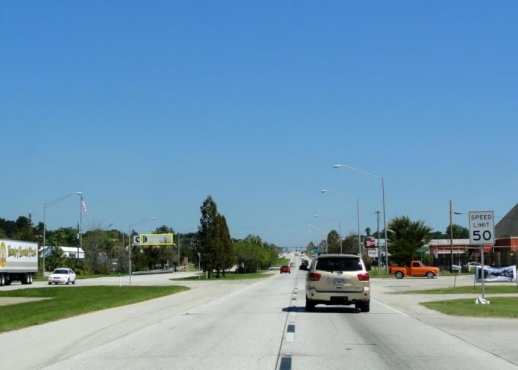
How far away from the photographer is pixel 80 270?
108 metres

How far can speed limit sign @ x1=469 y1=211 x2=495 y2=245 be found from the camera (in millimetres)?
28141

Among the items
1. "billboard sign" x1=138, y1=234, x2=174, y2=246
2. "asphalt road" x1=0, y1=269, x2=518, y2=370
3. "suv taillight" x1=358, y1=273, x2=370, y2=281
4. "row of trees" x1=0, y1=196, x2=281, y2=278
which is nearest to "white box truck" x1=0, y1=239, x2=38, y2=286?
"row of trees" x1=0, y1=196, x2=281, y2=278

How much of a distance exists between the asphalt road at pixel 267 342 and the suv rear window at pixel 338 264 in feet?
4.91

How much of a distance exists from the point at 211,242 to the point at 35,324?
62.4 m

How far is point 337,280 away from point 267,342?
8.49 m

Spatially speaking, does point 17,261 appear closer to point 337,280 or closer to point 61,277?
point 61,277

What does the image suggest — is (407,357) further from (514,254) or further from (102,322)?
(514,254)

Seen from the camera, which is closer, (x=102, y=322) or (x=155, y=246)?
(x=102, y=322)

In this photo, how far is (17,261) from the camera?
6262cm

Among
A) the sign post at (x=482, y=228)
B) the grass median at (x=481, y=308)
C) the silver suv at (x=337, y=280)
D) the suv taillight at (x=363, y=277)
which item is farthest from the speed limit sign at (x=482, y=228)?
the suv taillight at (x=363, y=277)

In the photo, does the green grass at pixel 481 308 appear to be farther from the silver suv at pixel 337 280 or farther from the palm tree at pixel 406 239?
the palm tree at pixel 406 239

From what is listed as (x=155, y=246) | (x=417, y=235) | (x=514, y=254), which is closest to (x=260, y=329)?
(x=417, y=235)

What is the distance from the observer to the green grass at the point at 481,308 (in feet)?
76.9

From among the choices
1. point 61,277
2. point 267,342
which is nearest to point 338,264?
point 267,342
